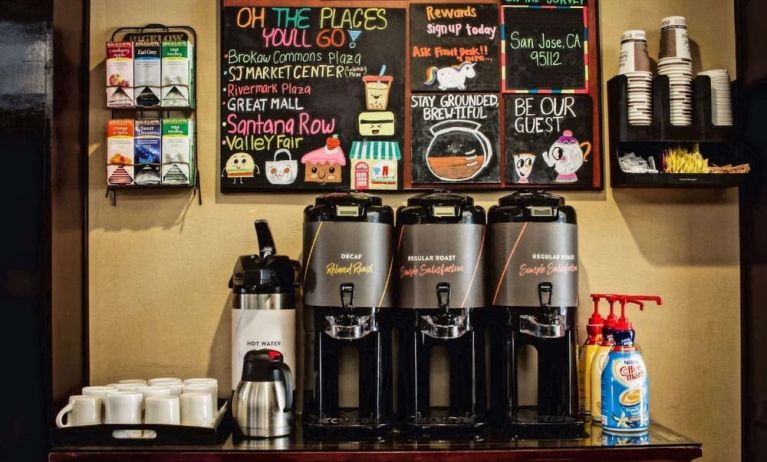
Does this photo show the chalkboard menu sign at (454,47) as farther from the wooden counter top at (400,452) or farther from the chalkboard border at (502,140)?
the wooden counter top at (400,452)

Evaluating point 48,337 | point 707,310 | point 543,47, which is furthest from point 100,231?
point 707,310

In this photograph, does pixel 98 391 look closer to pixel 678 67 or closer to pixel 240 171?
pixel 240 171

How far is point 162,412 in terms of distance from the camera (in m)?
2.15

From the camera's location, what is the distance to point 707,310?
271 centimetres

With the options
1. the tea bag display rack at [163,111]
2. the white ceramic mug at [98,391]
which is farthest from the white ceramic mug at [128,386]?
the tea bag display rack at [163,111]

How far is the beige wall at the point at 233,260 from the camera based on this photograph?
8.75ft

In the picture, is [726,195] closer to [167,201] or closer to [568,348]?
[568,348]

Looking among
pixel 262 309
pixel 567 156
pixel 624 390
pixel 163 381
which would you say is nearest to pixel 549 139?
pixel 567 156

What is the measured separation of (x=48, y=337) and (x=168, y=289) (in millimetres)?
470

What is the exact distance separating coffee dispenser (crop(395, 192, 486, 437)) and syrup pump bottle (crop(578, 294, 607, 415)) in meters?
0.43

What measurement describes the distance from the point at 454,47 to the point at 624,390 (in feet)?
4.37

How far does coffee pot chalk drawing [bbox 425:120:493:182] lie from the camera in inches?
105

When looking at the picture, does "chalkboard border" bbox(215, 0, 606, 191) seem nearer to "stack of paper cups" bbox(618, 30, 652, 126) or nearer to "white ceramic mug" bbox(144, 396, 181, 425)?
"stack of paper cups" bbox(618, 30, 652, 126)

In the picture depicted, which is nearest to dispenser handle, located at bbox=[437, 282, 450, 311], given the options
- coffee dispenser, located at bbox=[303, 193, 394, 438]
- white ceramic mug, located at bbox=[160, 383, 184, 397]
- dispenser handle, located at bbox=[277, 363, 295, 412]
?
coffee dispenser, located at bbox=[303, 193, 394, 438]
